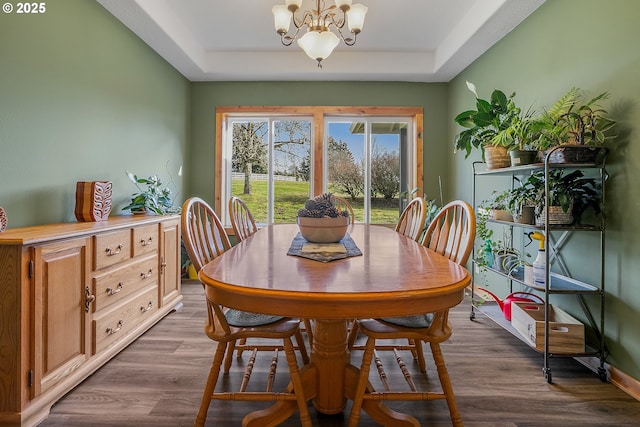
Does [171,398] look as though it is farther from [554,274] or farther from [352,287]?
[554,274]

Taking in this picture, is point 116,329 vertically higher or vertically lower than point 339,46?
lower

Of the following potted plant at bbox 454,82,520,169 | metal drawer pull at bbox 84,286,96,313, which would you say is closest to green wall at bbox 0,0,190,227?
metal drawer pull at bbox 84,286,96,313

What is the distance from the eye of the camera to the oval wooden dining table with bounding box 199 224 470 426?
2.97 ft

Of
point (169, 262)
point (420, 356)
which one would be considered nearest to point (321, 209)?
point (420, 356)

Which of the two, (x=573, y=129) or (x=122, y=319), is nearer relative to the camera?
(x=573, y=129)

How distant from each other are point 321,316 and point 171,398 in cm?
127

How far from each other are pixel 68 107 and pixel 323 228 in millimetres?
2024

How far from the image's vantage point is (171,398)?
1684 mm

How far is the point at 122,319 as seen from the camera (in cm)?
217

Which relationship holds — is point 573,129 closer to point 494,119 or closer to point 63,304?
point 494,119

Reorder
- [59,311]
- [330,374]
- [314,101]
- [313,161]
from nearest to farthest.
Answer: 1. [330,374]
2. [59,311]
3. [314,101]
4. [313,161]

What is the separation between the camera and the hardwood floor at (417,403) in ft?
5.03

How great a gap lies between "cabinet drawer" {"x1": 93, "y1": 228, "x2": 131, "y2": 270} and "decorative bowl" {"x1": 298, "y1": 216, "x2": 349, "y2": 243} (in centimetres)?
119

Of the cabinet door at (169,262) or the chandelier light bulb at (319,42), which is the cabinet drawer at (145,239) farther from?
the chandelier light bulb at (319,42)
